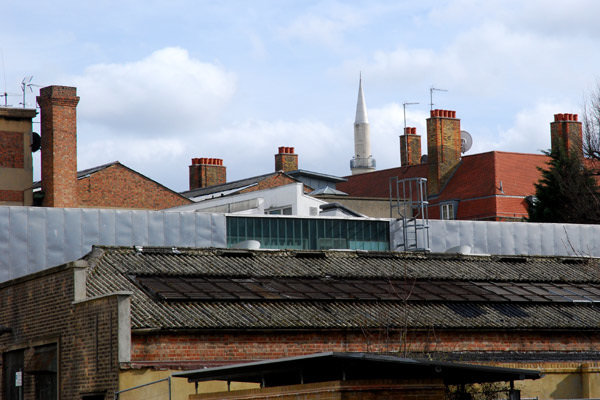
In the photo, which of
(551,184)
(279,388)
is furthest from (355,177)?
(279,388)

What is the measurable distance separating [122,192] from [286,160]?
24.7 metres

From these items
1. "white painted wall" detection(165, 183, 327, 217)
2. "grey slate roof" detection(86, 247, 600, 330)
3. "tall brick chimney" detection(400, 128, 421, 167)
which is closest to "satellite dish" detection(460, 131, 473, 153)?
"tall brick chimney" detection(400, 128, 421, 167)

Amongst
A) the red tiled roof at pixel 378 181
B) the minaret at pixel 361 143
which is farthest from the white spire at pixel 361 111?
the red tiled roof at pixel 378 181

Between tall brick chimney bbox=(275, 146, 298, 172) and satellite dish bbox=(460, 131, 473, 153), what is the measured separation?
11.7 m

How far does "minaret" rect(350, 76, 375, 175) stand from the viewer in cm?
10869

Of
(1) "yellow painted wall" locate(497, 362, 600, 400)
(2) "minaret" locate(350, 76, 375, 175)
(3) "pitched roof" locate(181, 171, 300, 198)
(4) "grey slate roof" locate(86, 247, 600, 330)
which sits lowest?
(1) "yellow painted wall" locate(497, 362, 600, 400)

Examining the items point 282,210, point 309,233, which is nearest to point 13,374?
point 309,233

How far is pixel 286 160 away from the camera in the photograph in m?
75.8

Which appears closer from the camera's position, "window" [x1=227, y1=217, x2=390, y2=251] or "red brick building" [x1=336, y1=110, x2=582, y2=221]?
"window" [x1=227, y1=217, x2=390, y2=251]

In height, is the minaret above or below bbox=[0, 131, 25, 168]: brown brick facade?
above

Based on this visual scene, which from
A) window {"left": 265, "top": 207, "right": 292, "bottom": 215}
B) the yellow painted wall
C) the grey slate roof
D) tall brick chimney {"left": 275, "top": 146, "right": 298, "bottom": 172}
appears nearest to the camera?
the yellow painted wall

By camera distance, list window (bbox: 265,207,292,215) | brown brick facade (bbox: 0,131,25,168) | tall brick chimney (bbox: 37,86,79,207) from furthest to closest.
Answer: window (bbox: 265,207,292,215) → brown brick facade (bbox: 0,131,25,168) → tall brick chimney (bbox: 37,86,79,207)

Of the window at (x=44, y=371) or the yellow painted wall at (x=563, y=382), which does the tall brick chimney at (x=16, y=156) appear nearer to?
the window at (x=44, y=371)

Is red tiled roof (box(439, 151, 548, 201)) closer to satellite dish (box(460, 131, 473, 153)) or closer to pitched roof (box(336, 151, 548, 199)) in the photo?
pitched roof (box(336, 151, 548, 199))
